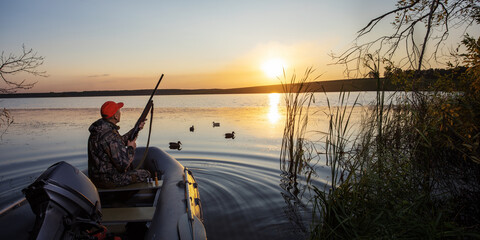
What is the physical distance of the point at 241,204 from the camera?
5629mm

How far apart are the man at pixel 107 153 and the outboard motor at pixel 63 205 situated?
0.95 meters

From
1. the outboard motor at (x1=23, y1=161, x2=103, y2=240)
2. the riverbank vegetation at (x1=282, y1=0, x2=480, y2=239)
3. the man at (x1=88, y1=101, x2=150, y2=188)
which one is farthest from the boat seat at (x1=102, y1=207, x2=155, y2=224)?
the riverbank vegetation at (x1=282, y1=0, x2=480, y2=239)

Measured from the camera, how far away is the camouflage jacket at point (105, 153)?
3.89 metres

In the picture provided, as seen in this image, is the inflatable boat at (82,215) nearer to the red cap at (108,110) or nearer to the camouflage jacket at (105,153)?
the camouflage jacket at (105,153)

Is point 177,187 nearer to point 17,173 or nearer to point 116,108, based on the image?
point 116,108

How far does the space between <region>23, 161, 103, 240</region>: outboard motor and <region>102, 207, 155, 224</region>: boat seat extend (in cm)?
22

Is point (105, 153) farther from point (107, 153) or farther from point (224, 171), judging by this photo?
point (224, 171)

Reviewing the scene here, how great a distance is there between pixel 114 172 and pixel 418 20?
223 inches

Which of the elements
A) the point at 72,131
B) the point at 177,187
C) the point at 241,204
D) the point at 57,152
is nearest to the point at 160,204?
the point at 177,187

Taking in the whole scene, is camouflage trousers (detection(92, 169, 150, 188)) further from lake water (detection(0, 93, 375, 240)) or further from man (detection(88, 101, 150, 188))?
lake water (detection(0, 93, 375, 240))

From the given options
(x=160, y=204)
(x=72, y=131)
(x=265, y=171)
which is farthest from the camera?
(x=72, y=131)

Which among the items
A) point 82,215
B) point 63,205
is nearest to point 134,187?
point 82,215

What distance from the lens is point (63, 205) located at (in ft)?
8.54

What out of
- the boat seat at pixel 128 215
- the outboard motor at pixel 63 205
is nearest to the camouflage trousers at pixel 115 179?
the boat seat at pixel 128 215
